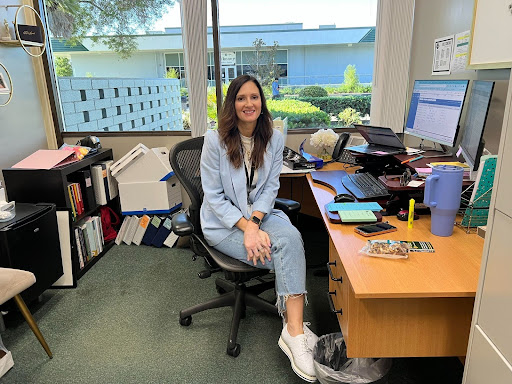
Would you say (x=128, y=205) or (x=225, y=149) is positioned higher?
(x=225, y=149)

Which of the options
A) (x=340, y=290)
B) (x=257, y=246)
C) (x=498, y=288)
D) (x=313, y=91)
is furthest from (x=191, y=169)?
(x=313, y=91)

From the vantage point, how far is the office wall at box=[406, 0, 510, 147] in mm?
1943

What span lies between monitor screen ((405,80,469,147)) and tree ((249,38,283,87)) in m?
1.33

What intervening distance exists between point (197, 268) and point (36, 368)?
1.18m

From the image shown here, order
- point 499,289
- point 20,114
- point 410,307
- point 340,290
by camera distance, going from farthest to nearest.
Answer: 1. point 20,114
2. point 340,290
3. point 410,307
4. point 499,289

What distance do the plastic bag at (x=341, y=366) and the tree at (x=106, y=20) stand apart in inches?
111

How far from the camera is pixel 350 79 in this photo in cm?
311

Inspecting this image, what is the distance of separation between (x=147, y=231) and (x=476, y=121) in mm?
2467

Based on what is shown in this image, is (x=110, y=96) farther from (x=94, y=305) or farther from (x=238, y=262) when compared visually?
(x=238, y=262)

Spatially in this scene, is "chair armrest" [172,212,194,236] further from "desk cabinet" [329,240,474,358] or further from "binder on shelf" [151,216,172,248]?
"binder on shelf" [151,216,172,248]

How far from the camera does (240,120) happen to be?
6.07ft

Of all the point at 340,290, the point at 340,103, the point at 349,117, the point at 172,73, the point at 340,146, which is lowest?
the point at 340,290

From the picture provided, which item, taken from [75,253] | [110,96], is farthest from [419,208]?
[110,96]

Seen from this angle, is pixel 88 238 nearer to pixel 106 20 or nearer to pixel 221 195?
pixel 221 195
